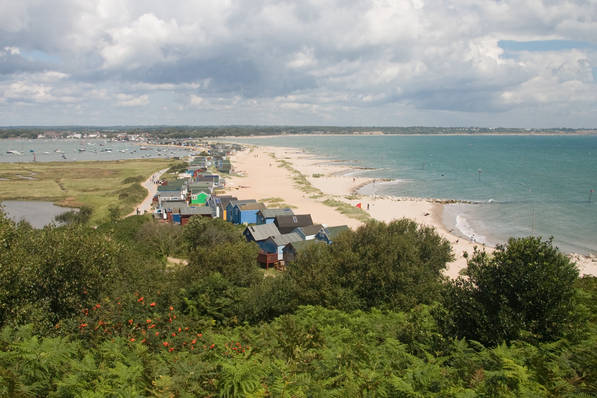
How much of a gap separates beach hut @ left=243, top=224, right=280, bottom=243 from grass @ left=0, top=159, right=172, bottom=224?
2682cm

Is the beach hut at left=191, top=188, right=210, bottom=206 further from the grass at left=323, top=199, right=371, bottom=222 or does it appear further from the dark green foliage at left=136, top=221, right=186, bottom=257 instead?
the grass at left=323, top=199, right=371, bottom=222

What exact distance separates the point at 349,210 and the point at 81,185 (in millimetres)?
60551

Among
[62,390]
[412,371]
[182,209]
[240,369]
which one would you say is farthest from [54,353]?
[182,209]

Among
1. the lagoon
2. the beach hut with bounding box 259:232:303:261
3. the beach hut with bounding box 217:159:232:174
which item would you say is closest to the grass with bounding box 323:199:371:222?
the beach hut with bounding box 259:232:303:261

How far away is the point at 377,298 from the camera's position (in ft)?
62.0

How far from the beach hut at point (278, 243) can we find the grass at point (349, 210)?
19.6m

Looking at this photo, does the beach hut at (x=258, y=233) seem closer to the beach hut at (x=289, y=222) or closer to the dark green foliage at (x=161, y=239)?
the beach hut at (x=289, y=222)

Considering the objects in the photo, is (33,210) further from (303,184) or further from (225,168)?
(225,168)

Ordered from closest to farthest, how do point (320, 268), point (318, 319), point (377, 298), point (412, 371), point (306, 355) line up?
point (412, 371) < point (306, 355) < point (318, 319) < point (377, 298) < point (320, 268)

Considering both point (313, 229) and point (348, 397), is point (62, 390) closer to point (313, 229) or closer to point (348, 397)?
point (348, 397)

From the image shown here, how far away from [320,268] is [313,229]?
18200 millimetres

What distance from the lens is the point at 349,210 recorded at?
197 feet

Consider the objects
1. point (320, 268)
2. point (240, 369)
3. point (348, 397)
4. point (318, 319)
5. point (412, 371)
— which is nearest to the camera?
point (348, 397)

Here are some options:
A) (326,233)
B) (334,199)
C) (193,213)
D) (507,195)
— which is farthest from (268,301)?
(507,195)
